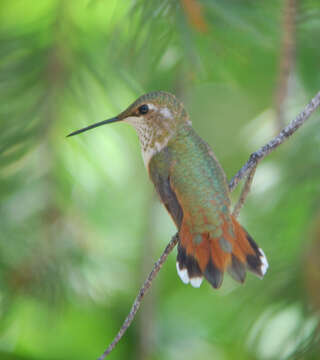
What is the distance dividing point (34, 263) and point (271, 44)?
2.76 ft

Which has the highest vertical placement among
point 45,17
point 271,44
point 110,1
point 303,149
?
point 45,17

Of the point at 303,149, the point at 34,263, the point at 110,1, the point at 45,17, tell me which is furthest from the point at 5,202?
the point at 303,149

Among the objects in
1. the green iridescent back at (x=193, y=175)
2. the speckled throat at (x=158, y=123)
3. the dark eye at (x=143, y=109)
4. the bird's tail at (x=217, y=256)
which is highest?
the dark eye at (x=143, y=109)

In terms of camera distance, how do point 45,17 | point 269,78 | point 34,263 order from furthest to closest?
point 269,78 → point 34,263 → point 45,17

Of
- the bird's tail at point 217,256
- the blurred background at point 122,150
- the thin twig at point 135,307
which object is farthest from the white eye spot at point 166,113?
the thin twig at point 135,307

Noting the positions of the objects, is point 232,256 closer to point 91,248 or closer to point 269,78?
point 91,248

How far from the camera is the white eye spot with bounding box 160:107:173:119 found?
4.01 feet

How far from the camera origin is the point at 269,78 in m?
1.80

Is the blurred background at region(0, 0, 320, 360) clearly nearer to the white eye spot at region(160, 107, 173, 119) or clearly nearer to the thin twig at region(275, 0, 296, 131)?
the thin twig at region(275, 0, 296, 131)

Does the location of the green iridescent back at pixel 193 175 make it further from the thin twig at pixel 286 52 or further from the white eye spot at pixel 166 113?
the thin twig at pixel 286 52

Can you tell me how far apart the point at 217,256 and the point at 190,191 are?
181 millimetres

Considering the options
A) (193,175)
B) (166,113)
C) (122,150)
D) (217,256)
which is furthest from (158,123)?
(122,150)

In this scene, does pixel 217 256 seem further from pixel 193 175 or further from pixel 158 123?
pixel 158 123

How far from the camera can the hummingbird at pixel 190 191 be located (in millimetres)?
1074
